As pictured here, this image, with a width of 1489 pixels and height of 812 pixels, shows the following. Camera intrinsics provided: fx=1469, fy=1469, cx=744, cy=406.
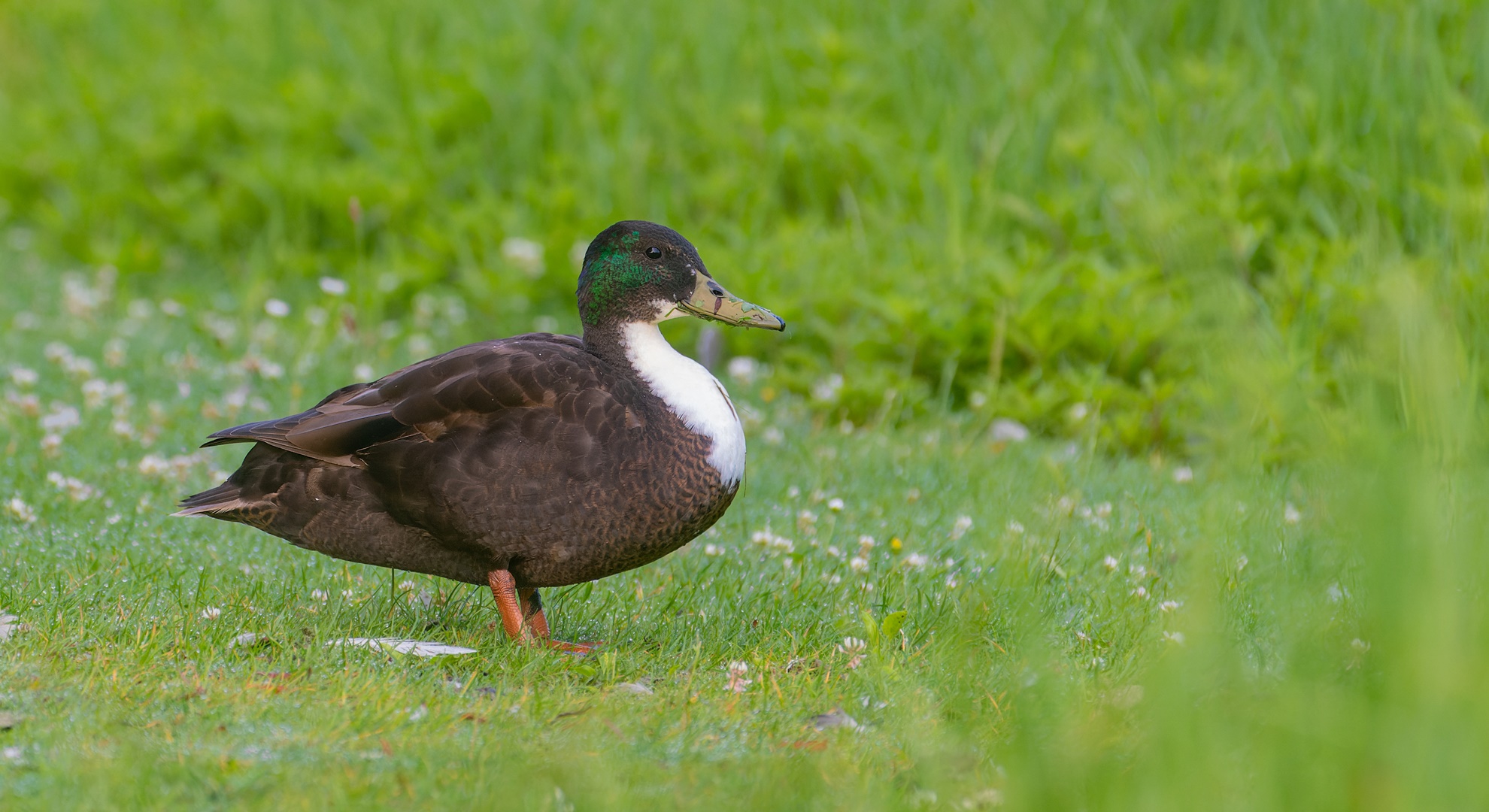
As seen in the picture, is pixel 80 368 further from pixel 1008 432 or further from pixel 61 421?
pixel 1008 432

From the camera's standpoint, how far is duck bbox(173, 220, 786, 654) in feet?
12.4

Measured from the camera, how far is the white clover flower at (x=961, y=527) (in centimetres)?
504

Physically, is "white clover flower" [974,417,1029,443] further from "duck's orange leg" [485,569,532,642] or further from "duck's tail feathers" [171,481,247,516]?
"duck's tail feathers" [171,481,247,516]

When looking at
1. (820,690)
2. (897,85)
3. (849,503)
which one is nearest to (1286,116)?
(897,85)

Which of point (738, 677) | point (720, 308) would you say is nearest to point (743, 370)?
point (720, 308)

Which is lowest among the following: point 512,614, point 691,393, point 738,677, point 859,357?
point 859,357

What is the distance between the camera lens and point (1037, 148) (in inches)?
314

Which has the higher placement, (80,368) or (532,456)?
(80,368)

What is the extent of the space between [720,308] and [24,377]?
12.0 ft

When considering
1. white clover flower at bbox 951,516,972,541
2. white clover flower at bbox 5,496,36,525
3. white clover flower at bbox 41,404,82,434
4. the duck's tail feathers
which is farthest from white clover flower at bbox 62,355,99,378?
white clover flower at bbox 951,516,972,541

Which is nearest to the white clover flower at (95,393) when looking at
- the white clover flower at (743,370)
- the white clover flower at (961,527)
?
the white clover flower at (743,370)

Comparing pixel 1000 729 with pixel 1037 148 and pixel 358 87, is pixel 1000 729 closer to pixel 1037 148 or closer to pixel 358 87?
pixel 1037 148

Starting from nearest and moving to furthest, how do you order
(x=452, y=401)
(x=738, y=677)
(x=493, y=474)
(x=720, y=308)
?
(x=738, y=677) → (x=493, y=474) → (x=452, y=401) → (x=720, y=308)

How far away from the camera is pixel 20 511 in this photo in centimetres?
476
